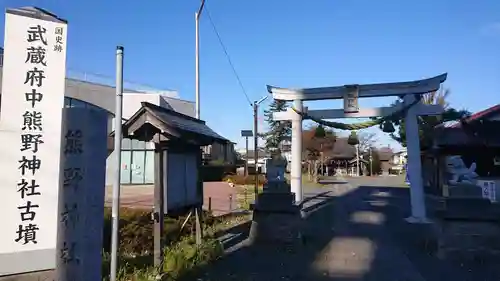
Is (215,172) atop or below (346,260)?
atop

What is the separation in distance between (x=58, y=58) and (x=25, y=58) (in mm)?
434

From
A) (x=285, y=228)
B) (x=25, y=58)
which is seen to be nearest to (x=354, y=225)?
(x=285, y=228)

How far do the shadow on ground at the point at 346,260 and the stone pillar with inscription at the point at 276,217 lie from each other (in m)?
0.32

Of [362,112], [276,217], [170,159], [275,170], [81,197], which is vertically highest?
[362,112]

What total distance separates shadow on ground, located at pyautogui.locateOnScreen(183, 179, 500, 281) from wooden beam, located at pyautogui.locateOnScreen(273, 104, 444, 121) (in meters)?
3.47

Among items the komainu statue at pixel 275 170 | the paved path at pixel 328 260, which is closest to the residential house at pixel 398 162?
the paved path at pixel 328 260

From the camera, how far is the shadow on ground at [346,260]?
650cm

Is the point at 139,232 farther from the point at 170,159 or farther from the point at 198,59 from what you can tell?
the point at 198,59

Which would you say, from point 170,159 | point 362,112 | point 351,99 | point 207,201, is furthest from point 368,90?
point 207,201

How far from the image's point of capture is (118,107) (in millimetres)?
4719

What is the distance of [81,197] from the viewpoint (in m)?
4.16

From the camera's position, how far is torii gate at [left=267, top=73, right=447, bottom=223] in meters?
11.2

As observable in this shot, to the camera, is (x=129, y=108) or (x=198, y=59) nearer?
(x=198, y=59)

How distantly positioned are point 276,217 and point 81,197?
18.7 ft
